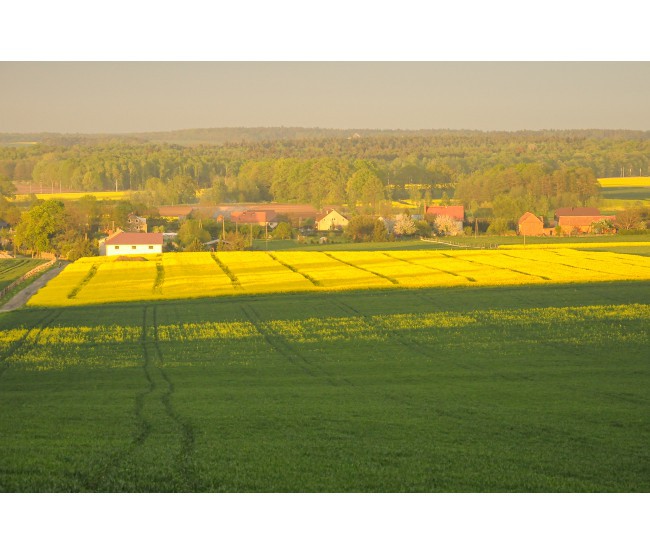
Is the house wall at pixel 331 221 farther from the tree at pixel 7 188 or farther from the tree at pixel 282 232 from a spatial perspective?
the tree at pixel 7 188

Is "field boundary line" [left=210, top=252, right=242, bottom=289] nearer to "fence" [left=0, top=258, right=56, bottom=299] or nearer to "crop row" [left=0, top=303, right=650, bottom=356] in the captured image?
"fence" [left=0, top=258, right=56, bottom=299]

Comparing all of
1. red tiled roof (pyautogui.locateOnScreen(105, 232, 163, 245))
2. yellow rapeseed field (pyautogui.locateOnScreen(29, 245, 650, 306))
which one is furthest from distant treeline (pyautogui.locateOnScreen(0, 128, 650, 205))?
yellow rapeseed field (pyautogui.locateOnScreen(29, 245, 650, 306))

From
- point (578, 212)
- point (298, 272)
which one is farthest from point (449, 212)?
point (298, 272)

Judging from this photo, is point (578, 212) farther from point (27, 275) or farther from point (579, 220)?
point (27, 275)

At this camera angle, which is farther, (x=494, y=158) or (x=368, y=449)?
(x=494, y=158)

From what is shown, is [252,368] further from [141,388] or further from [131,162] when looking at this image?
[131,162]

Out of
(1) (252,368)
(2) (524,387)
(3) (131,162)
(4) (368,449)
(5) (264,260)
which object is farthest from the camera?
(3) (131,162)

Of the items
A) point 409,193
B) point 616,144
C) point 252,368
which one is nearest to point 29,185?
point 409,193
